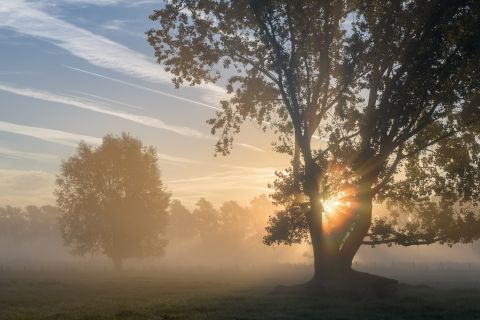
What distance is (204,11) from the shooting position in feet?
124

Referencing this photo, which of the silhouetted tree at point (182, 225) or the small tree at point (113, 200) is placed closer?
the small tree at point (113, 200)

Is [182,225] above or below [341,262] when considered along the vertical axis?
above

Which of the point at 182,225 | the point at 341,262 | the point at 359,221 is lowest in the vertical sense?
the point at 341,262

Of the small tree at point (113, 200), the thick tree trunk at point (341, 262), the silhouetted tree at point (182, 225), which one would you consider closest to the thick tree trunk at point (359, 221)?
the thick tree trunk at point (341, 262)

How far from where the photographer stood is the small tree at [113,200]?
76.2m

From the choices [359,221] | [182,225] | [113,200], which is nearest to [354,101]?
[359,221]

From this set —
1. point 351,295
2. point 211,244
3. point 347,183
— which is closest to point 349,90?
point 347,183

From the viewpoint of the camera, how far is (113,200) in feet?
255

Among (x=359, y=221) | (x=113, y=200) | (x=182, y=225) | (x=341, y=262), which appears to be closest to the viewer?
(x=341, y=262)

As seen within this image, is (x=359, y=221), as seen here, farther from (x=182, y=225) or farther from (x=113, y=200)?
(x=182, y=225)

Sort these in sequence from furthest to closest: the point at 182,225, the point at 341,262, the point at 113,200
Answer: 1. the point at 182,225
2. the point at 113,200
3. the point at 341,262

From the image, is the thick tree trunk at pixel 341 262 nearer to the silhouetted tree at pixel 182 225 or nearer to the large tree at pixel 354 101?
the large tree at pixel 354 101

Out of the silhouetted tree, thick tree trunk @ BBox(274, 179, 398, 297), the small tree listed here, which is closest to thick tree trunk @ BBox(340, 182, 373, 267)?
thick tree trunk @ BBox(274, 179, 398, 297)

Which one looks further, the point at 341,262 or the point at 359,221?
the point at 359,221
